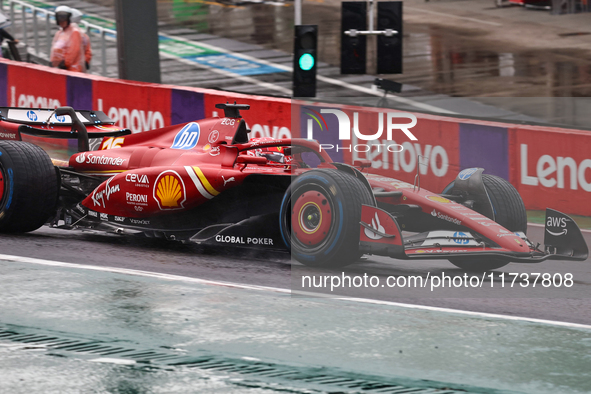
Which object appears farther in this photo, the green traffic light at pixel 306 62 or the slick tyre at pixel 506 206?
the green traffic light at pixel 306 62

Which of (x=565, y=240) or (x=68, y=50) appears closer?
(x=565, y=240)

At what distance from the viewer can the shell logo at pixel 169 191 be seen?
6676 millimetres

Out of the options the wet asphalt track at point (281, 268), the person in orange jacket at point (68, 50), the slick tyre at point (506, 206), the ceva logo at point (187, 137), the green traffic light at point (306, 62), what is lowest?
the wet asphalt track at point (281, 268)

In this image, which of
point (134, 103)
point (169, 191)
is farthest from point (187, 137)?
point (134, 103)

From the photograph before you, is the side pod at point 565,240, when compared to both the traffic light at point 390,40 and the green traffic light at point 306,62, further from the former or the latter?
the traffic light at point 390,40

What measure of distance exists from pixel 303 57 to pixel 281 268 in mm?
4563

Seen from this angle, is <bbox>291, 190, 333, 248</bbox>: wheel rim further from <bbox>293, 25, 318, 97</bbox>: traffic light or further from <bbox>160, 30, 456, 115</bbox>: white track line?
<bbox>160, 30, 456, 115</bbox>: white track line

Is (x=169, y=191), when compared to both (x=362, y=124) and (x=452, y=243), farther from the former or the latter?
(x=452, y=243)

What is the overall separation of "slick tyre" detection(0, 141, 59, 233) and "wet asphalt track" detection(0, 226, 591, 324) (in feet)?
0.69

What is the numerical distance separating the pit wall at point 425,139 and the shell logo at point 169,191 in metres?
1.10

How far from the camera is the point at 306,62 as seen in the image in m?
10.5

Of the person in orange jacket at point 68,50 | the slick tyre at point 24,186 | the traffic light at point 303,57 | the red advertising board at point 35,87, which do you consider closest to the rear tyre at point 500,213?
the slick tyre at point 24,186

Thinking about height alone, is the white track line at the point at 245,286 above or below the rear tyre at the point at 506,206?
below

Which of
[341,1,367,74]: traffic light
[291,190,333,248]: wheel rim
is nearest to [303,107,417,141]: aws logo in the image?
[291,190,333,248]: wheel rim
